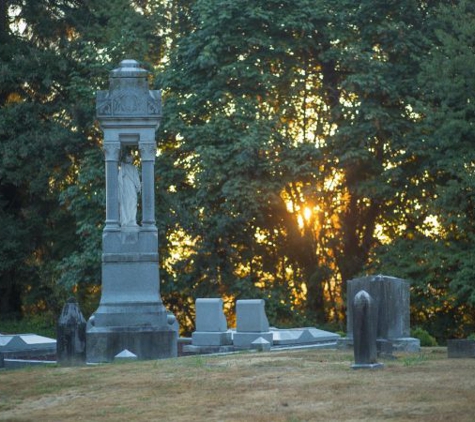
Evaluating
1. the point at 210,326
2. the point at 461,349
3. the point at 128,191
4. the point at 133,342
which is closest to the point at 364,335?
the point at 461,349

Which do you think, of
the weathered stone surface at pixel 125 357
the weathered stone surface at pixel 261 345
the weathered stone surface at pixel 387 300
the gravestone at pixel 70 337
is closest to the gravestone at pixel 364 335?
the weathered stone surface at pixel 387 300

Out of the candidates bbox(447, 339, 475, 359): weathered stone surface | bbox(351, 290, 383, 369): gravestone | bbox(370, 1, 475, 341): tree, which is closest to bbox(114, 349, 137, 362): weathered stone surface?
bbox(351, 290, 383, 369): gravestone

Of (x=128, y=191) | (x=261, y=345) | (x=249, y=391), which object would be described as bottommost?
(x=249, y=391)

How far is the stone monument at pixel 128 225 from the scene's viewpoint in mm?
23391

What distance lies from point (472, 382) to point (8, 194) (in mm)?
28607

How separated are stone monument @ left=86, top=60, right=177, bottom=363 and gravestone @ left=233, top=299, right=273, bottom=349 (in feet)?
8.61

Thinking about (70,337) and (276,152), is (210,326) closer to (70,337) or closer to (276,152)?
(70,337)

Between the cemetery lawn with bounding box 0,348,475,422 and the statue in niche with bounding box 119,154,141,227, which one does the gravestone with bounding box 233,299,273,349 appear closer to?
the statue in niche with bounding box 119,154,141,227

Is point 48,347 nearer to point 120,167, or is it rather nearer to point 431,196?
point 120,167

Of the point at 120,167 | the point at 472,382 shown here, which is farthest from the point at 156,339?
the point at 472,382

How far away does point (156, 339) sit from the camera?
22969 millimetres

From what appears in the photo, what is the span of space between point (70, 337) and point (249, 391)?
7.46 m

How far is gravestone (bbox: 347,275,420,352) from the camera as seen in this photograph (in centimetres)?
2180

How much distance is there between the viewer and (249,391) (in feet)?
49.5
